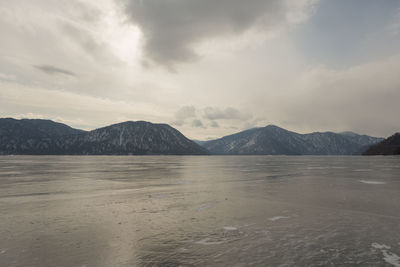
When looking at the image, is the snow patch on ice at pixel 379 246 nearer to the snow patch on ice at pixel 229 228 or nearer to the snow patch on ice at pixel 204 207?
the snow patch on ice at pixel 229 228

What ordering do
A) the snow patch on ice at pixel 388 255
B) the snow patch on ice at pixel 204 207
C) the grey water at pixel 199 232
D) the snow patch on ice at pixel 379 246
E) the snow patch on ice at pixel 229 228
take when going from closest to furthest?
the snow patch on ice at pixel 388 255, the grey water at pixel 199 232, the snow patch on ice at pixel 379 246, the snow patch on ice at pixel 229 228, the snow patch on ice at pixel 204 207

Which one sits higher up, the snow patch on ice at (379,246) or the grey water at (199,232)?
the snow patch on ice at (379,246)

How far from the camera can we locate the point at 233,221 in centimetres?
1585

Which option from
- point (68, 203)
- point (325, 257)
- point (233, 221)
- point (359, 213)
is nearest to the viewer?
point (325, 257)

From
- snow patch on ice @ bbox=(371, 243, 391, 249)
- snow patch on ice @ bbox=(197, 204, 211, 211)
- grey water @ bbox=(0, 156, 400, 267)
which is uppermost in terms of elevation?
snow patch on ice @ bbox=(371, 243, 391, 249)

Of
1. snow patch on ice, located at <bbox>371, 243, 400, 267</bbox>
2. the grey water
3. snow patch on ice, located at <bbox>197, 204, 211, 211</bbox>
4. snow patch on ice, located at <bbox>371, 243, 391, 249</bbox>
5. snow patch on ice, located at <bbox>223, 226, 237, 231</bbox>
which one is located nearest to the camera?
snow patch on ice, located at <bbox>371, 243, 400, 267</bbox>

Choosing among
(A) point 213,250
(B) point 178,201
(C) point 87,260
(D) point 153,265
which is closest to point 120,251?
(C) point 87,260

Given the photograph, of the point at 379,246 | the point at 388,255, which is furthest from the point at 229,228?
the point at 388,255

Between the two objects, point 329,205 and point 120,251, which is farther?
point 329,205

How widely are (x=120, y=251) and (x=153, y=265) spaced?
90.4 inches

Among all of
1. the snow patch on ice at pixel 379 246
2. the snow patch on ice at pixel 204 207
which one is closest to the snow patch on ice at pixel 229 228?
the snow patch on ice at pixel 204 207

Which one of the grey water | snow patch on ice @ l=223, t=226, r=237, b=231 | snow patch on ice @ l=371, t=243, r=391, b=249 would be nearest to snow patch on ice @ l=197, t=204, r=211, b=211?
the grey water

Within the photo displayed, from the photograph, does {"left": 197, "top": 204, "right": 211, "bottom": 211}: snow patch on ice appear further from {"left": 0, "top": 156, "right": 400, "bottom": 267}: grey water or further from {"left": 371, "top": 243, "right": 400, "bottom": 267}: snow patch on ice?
{"left": 371, "top": 243, "right": 400, "bottom": 267}: snow patch on ice

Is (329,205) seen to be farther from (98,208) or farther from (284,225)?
(98,208)
